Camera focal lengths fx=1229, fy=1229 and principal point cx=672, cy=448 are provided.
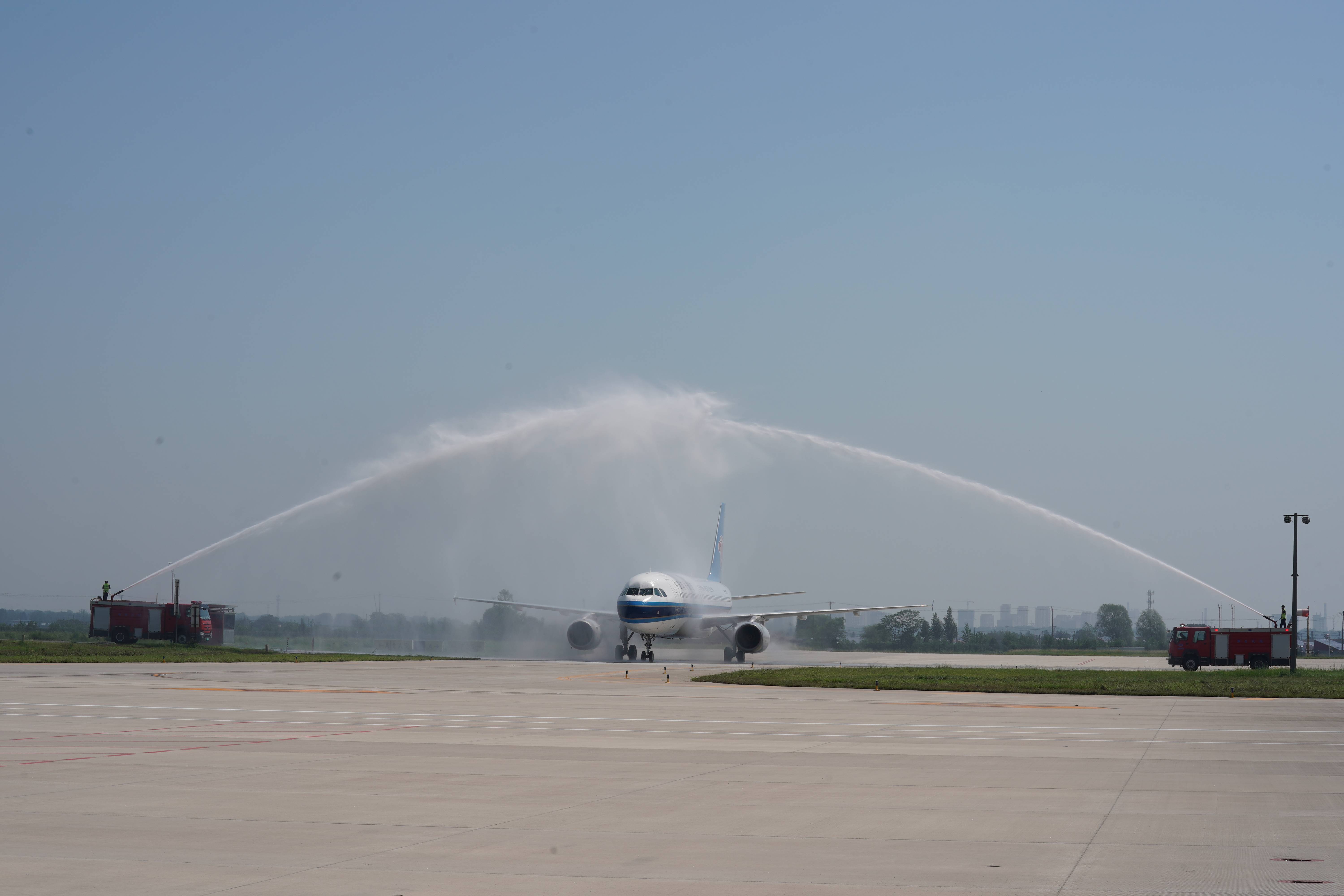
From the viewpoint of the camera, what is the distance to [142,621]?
71812mm

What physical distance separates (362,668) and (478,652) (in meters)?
31.2

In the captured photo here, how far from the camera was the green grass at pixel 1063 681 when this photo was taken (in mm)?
38500

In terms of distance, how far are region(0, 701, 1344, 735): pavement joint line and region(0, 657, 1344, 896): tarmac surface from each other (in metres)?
0.16

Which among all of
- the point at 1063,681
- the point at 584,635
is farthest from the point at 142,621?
the point at 1063,681

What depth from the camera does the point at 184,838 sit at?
38.0 feet

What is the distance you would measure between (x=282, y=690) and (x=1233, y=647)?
44.7 metres

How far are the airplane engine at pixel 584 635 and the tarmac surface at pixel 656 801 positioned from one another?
42.2m

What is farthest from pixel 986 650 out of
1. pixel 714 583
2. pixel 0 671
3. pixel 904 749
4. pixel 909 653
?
pixel 904 749

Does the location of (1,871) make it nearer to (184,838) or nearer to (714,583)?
(184,838)

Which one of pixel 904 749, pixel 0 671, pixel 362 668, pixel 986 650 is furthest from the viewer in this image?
pixel 986 650

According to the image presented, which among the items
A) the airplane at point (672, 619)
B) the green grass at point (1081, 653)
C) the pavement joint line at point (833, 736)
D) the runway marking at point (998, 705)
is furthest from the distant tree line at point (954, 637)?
the pavement joint line at point (833, 736)

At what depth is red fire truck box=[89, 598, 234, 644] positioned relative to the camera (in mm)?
71812

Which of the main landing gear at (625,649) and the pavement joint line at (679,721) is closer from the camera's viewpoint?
the pavement joint line at (679,721)

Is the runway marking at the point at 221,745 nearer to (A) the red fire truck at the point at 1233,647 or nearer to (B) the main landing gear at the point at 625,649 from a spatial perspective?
(B) the main landing gear at the point at 625,649
